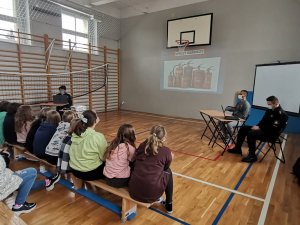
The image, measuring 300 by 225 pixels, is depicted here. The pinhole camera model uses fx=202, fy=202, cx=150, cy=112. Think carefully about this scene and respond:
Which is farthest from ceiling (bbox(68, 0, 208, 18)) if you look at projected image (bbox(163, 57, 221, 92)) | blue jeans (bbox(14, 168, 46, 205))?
blue jeans (bbox(14, 168, 46, 205))

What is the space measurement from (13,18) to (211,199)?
6.36 meters

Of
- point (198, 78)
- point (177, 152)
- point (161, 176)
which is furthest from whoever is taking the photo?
point (198, 78)

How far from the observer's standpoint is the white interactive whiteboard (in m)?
3.72

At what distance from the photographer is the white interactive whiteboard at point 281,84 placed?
146 inches

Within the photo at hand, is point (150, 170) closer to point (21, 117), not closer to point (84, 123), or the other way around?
point (84, 123)

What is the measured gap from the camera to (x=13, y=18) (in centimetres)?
538

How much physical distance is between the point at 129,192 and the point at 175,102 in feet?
18.3

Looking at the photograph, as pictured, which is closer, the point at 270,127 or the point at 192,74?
the point at 270,127

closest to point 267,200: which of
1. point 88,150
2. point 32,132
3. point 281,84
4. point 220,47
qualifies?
point 88,150

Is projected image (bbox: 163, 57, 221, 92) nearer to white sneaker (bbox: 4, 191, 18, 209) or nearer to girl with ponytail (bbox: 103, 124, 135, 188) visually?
girl with ponytail (bbox: 103, 124, 135, 188)

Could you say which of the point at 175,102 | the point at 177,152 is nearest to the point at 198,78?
the point at 175,102

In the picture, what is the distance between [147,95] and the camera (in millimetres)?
7891

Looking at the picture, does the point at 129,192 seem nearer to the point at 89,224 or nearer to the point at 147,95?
the point at 89,224

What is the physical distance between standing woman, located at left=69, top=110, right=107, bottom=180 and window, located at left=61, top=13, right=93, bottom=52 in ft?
17.2
